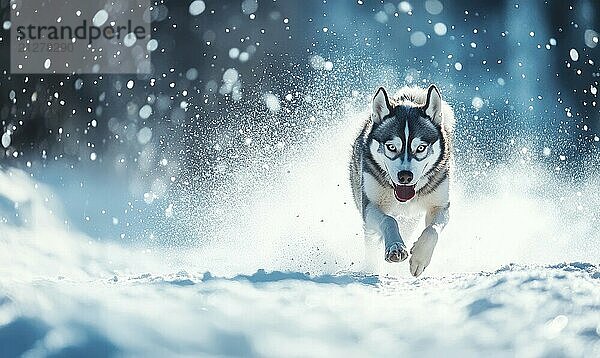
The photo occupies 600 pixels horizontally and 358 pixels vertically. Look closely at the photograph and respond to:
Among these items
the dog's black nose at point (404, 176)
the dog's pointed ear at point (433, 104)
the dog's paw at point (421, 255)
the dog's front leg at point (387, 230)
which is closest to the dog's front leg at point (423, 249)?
the dog's paw at point (421, 255)

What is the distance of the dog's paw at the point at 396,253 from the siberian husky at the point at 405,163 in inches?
12.1

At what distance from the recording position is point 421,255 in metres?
3.73

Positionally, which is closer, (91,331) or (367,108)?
(91,331)

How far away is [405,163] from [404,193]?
0.60 ft

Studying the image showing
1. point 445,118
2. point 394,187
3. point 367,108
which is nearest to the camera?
point 394,187

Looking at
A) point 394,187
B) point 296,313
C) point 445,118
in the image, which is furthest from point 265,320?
point 445,118

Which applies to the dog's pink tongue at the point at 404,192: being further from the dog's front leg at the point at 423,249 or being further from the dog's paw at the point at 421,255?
the dog's paw at the point at 421,255

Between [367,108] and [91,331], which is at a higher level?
[367,108]

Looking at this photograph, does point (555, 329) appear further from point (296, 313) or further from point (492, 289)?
point (296, 313)

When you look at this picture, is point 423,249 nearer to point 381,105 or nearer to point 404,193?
point 404,193

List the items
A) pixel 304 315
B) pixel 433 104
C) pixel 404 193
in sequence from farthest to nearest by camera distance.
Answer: pixel 433 104 < pixel 404 193 < pixel 304 315

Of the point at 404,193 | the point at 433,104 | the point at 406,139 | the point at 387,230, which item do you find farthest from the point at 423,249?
the point at 433,104

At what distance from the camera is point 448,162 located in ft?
14.5

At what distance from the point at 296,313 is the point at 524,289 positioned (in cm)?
98
